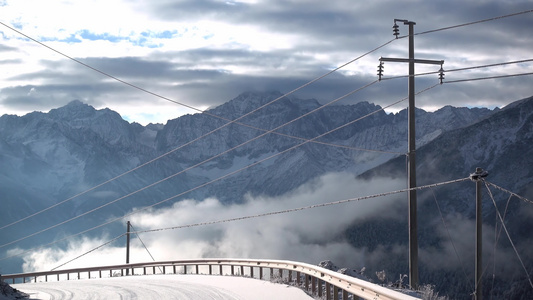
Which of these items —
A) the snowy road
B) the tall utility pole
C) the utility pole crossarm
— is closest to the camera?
the snowy road

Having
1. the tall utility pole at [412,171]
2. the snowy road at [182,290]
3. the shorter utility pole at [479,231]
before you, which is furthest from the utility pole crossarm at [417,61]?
the snowy road at [182,290]

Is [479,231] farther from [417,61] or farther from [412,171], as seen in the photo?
[417,61]

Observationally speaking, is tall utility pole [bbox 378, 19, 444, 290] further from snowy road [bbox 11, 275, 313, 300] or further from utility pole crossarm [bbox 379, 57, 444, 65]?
snowy road [bbox 11, 275, 313, 300]

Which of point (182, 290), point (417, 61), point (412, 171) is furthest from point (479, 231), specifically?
point (417, 61)

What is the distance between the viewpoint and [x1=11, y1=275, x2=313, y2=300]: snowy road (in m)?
21.5

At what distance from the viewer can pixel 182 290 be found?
79.9ft

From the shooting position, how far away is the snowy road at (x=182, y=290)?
70.4ft

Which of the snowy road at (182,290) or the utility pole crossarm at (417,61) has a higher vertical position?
the utility pole crossarm at (417,61)

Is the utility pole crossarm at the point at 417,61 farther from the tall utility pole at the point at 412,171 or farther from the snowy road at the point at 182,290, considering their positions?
the snowy road at the point at 182,290

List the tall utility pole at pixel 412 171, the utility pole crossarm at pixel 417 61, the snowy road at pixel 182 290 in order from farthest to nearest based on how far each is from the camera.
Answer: the utility pole crossarm at pixel 417 61
the tall utility pole at pixel 412 171
the snowy road at pixel 182 290

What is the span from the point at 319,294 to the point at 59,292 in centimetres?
1069

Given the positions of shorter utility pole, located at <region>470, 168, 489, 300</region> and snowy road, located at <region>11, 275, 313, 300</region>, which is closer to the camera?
shorter utility pole, located at <region>470, 168, 489, 300</region>

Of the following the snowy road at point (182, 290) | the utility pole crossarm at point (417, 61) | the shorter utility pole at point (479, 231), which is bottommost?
the snowy road at point (182, 290)

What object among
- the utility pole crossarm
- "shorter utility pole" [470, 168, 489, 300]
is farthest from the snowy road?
the utility pole crossarm
